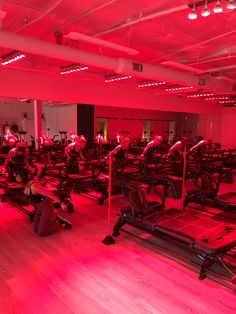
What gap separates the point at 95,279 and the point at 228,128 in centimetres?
1279

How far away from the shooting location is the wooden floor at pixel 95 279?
2.53 m

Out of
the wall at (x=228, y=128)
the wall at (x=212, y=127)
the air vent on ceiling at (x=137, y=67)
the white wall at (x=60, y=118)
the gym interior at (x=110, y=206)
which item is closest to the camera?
the gym interior at (x=110, y=206)

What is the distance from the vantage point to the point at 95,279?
2947 mm

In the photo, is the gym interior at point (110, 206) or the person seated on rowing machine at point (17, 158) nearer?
the gym interior at point (110, 206)

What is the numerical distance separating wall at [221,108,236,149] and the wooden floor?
11483mm

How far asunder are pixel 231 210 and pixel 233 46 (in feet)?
10.2

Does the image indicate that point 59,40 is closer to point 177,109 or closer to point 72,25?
point 72,25

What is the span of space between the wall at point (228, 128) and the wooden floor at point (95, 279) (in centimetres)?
1148

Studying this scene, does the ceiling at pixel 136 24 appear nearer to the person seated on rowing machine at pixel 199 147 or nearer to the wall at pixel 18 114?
the person seated on rowing machine at pixel 199 147

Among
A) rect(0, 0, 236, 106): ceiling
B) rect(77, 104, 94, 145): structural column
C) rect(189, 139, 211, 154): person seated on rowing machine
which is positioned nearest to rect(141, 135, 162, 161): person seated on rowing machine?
rect(189, 139, 211, 154): person seated on rowing machine

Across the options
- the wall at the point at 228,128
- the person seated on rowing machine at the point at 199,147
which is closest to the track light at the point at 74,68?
the person seated on rowing machine at the point at 199,147

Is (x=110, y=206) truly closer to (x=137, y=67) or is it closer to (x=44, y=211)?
(x=44, y=211)

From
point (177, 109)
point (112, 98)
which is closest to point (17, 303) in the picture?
point (112, 98)

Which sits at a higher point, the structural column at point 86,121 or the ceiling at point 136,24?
the ceiling at point 136,24
